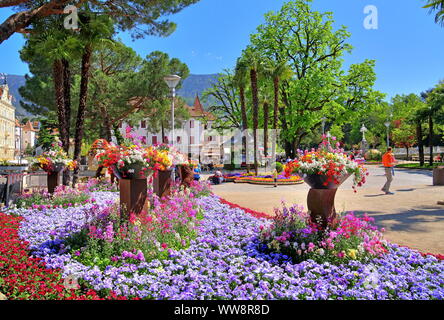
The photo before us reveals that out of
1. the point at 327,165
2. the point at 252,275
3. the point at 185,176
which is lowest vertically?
the point at 252,275

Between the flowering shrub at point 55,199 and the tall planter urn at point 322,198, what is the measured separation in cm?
685

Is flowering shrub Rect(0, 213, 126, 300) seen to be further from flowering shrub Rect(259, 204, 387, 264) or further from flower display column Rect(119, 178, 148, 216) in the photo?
flowering shrub Rect(259, 204, 387, 264)

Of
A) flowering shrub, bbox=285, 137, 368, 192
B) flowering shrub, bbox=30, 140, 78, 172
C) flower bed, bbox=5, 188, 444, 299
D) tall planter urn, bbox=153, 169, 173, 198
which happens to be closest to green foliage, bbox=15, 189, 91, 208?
flowering shrub, bbox=30, 140, 78, 172

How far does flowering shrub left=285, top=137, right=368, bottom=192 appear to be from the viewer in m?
4.71

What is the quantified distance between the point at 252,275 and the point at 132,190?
270 cm

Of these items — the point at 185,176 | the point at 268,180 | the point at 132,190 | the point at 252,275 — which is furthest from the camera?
the point at 268,180

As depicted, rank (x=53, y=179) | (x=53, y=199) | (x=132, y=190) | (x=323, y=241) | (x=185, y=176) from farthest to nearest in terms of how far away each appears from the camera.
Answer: (x=185, y=176) < (x=53, y=179) < (x=53, y=199) < (x=132, y=190) < (x=323, y=241)

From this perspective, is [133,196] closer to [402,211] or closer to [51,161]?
[51,161]

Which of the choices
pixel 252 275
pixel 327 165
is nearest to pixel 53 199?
pixel 252 275

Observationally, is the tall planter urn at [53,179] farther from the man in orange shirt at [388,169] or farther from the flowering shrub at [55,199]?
the man in orange shirt at [388,169]

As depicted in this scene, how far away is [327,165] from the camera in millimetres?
4750

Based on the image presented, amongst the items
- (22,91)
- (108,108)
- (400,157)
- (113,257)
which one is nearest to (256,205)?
(113,257)

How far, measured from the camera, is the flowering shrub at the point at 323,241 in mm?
4449
